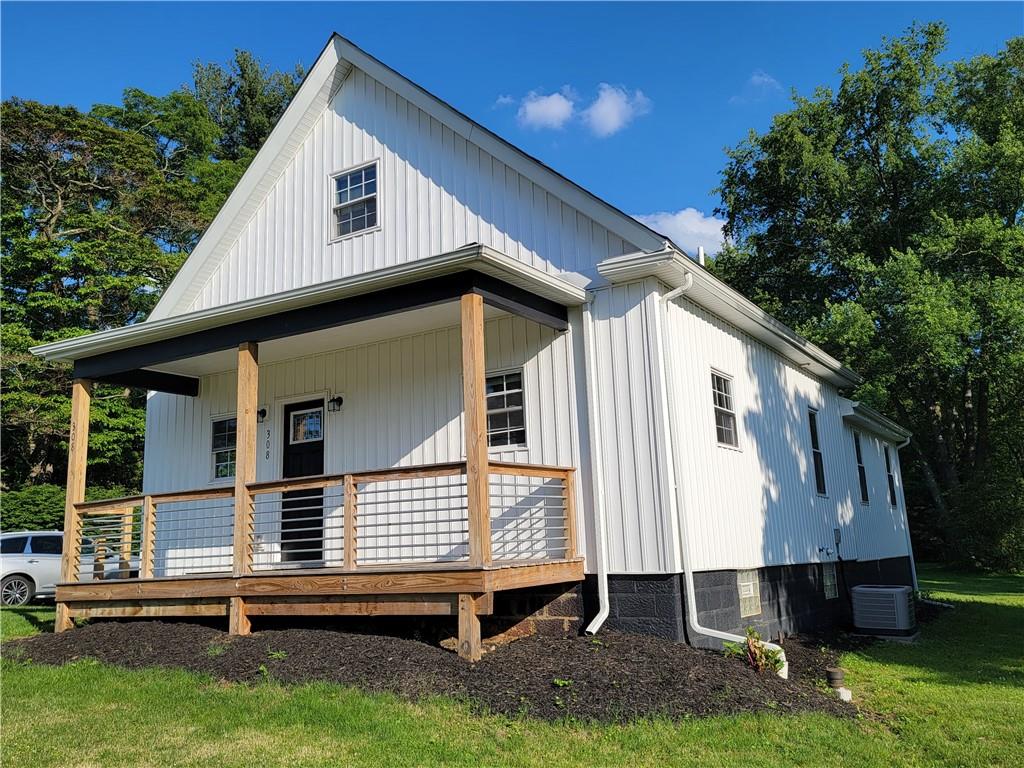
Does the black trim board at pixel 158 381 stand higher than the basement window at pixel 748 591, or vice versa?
the black trim board at pixel 158 381

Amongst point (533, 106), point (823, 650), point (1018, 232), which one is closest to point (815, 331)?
point (1018, 232)

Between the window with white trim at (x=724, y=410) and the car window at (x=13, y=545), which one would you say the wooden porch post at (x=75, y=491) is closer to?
→ the car window at (x=13, y=545)

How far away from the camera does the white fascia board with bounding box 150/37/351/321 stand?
11.6 metres

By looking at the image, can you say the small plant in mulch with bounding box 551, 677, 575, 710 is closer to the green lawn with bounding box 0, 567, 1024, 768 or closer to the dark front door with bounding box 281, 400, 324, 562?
the green lawn with bounding box 0, 567, 1024, 768

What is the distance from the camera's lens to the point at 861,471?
50.5ft

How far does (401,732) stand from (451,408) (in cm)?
464

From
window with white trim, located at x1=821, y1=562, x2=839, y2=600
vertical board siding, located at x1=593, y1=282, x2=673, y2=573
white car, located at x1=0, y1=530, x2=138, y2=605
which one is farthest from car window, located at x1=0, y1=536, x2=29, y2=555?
window with white trim, located at x1=821, y1=562, x2=839, y2=600

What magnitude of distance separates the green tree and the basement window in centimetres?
1190

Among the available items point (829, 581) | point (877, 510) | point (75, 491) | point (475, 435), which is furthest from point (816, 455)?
point (75, 491)

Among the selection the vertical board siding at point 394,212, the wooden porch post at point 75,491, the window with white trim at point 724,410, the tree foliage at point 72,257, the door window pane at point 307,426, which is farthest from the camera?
the tree foliage at point 72,257

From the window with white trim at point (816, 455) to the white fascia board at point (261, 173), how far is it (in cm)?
886

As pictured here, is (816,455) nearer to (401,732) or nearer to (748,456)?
(748,456)

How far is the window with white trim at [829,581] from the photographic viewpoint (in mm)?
12234

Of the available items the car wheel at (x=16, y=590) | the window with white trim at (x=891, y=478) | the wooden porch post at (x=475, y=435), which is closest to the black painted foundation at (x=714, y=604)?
the wooden porch post at (x=475, y=435)
